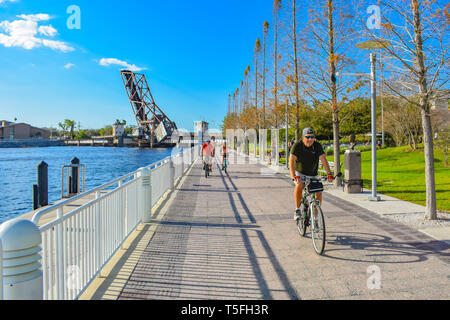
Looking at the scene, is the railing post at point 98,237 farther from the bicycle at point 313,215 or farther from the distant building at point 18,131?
the distant building at point 18,131

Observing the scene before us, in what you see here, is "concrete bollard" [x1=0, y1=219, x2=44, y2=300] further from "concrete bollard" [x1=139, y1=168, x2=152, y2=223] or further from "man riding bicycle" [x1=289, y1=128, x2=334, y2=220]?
"concrete bollard" [x1=139, y1=168, x2=152, y2=223]

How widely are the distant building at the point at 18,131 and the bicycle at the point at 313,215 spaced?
185 m

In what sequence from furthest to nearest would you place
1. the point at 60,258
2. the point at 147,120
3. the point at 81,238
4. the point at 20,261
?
the point at 147,120
the point at 81,238
the point at 60,258
the point at 20,261

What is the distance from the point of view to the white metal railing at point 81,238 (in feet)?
9.24

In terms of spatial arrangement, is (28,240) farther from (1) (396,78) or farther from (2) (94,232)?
(1) (396,78)

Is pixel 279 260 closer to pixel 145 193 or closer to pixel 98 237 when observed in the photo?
pixel 98 237

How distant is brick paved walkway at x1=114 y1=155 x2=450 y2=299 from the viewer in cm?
362

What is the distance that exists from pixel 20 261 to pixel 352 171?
967 centimetres

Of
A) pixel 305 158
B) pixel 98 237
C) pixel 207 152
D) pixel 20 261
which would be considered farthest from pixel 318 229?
pixel 207 152

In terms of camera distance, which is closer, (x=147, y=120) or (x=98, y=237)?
(x=98, y=237)

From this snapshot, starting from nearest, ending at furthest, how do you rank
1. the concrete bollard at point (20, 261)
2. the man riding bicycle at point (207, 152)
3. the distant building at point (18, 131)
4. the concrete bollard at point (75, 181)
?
the concrete bollard at point (20, 261)
the concrete bollard at point (75, 181)
the man riding bicycle at point (207, 152)
the distant building at point (18, 131)

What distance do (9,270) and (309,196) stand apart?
4.32 meters

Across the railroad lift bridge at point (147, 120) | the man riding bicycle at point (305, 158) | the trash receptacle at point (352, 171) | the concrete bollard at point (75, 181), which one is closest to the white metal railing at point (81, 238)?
the man riding bicycle at point (305, 158)

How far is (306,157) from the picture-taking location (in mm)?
5574
